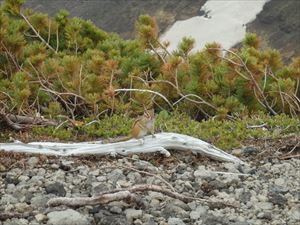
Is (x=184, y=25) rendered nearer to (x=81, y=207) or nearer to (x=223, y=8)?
(x=223, y=8)

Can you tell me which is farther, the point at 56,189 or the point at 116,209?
the point at 56,189

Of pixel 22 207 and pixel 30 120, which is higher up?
pixel 22 207

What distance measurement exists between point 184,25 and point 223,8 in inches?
154

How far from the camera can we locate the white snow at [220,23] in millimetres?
52625

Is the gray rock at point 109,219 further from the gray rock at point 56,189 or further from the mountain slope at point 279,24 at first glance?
the mountain slope at point 279,24

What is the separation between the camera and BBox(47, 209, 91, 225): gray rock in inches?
170

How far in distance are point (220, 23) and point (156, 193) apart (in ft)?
168

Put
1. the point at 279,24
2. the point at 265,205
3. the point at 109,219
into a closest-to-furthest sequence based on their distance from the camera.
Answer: the point at 109,219 → the point at 265,205 → the point at 279,24

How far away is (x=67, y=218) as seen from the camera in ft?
14.3

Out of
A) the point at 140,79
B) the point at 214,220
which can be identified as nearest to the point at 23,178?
the point at 214,220

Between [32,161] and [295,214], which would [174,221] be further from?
[32,161]

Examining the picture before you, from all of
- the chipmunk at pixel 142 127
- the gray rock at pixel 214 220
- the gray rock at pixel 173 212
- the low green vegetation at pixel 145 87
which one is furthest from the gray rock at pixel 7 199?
the low green vegetation at pixel 145 87

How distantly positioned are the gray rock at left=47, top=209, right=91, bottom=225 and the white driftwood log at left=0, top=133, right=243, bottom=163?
1.49 metres

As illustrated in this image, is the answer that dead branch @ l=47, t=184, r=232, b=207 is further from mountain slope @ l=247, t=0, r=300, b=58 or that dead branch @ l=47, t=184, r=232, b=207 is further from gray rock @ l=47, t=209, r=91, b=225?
mountain slope @ l=247, t=0, r=300, b=58
